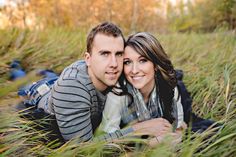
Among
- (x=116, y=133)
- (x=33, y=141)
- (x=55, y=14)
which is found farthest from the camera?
(x=55, y=14)

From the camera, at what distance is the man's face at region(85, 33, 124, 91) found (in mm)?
2295

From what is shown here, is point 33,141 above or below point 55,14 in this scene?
below

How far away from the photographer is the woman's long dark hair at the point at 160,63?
7.85 ft

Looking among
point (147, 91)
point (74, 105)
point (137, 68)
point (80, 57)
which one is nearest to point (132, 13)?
point (80, 57)

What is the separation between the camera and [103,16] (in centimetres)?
1016

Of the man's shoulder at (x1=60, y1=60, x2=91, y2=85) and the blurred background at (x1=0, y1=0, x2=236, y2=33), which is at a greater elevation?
the blurred background at (x1=0, y1=0, x2=236, y2=33)

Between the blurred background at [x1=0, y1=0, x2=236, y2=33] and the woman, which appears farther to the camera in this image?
the blurred background at [x1=0, y1=0, x2=236, y2=33]

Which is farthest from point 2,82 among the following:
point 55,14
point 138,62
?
point 55,14

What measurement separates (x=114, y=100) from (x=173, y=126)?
1.59 feet

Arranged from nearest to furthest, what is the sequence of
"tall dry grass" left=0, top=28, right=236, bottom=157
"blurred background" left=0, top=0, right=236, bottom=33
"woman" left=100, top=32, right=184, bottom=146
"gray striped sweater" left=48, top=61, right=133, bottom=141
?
"tall dry grass" left=0, top=28, right=236, bottom=157
"gray striped sweater" left=48, top=61, right=133, bottom=141
"woman" left=100, top=32, right=184, bottom=146
"blurred background" left=0, top=0, right=236, bottom=33

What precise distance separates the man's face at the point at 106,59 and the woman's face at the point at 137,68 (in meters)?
0.06

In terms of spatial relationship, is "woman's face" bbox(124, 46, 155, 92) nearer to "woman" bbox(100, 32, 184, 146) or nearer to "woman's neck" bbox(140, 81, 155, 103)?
"woman" bbox(100, 32, 184, 146)

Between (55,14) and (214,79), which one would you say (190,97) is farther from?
(55,14)

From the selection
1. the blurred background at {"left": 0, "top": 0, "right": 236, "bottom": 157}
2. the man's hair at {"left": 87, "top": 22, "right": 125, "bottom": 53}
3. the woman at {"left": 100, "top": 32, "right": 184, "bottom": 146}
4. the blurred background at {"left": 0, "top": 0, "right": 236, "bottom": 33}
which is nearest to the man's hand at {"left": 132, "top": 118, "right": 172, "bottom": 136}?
the woman at {"left": 100, "top": 32, "right": 184, "bottom": 146}
